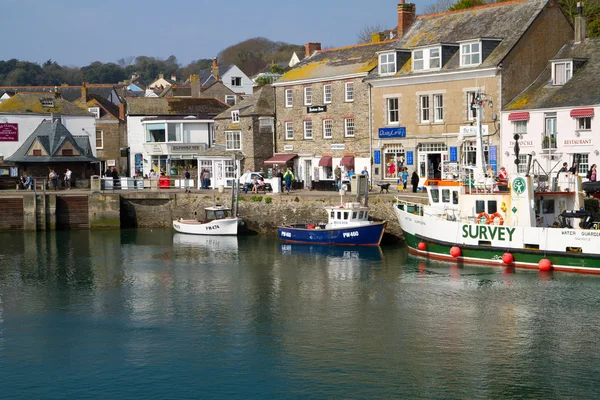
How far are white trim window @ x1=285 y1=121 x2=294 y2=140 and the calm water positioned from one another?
1746 centimetres

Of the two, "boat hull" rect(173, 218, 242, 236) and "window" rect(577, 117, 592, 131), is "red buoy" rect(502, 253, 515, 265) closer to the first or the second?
"window" rect(577, 117, 592, 131)

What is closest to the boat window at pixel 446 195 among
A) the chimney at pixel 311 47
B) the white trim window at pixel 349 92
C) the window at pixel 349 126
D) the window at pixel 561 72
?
the window at pixel 561 72

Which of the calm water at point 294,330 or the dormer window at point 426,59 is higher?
the dormer window at point 426,59

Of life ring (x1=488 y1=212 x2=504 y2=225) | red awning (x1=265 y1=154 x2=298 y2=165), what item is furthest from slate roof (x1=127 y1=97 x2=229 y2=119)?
life ring (x1=488 y1=212 x2=504 y2=225)

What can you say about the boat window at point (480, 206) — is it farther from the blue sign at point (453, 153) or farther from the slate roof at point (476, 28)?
the slate roof at point (476, 28)

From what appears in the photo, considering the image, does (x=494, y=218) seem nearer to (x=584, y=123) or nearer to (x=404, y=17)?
(x=584, y=123)

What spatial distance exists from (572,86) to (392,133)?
Answer: 33.6 feet

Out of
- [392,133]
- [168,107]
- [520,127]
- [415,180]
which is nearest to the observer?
[520,127]

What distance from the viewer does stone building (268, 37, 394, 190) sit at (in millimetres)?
50250

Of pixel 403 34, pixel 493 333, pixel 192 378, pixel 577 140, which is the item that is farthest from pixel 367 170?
pixel 192 378

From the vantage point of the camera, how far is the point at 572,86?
42.3 m

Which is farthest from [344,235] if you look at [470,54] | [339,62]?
[339,62]

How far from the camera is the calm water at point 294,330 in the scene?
21.3m

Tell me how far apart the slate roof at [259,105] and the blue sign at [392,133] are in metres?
9.30
